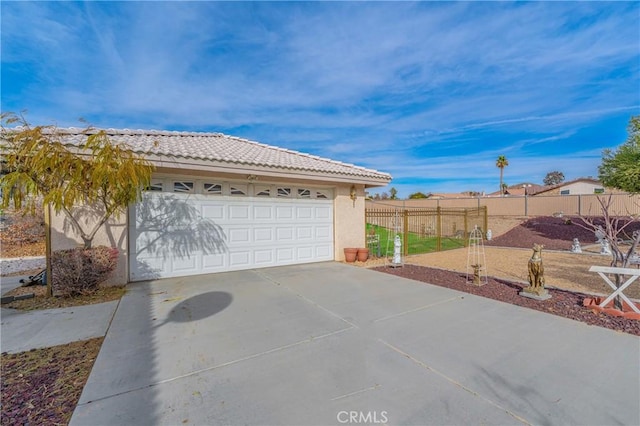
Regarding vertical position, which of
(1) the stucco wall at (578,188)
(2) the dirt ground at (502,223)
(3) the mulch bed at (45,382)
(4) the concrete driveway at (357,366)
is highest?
(1) the stucco wall at (578,188)

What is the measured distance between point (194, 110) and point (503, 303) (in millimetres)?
15280

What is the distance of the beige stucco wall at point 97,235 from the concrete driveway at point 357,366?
1.84m

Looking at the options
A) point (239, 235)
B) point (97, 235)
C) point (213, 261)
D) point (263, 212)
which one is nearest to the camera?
point (97, 235)

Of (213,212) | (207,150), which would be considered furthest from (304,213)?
(207,150)

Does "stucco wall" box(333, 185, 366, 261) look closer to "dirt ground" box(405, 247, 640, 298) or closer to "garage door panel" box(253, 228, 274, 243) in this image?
"dirt ground" box(405, 247, 640, 298)

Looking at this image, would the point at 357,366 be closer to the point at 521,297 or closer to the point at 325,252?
the point at 521,297

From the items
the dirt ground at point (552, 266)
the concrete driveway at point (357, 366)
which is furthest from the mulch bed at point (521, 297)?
the dirt ground at point (552, 266)

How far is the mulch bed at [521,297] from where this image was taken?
13.9 feet

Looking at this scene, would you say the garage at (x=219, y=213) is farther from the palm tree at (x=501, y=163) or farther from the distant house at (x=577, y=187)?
the distant house at (x=577, y=187)

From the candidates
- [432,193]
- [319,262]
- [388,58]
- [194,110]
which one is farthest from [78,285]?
[432,193]

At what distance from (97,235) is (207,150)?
3.36 metres

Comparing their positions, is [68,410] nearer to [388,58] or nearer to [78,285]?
[78,285]

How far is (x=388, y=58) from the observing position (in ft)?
38.3

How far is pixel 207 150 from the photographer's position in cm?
807
